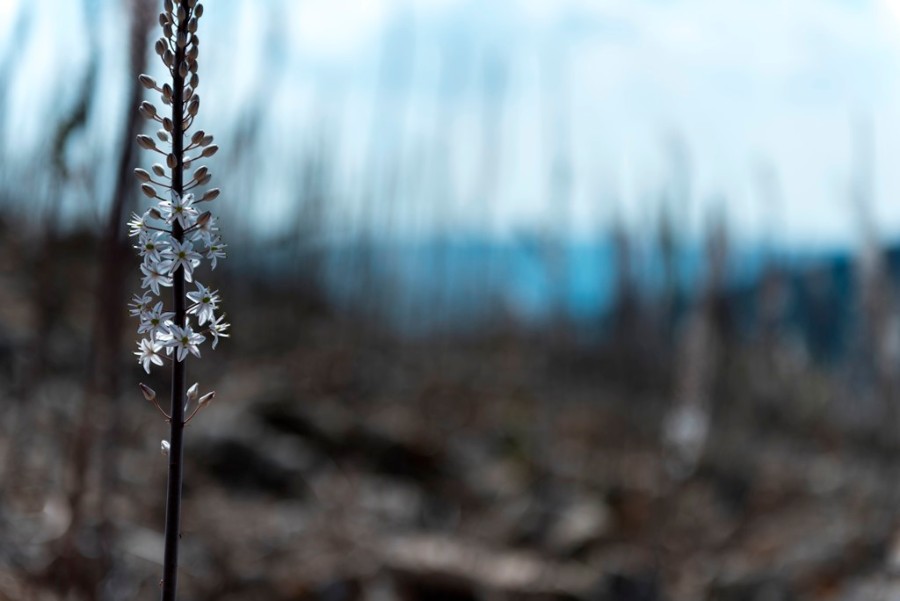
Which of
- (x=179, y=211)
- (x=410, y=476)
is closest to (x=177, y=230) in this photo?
(x=179, y=211)

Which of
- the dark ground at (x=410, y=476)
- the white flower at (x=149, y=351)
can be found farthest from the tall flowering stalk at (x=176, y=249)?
the dark ground at (x=410, y=476)

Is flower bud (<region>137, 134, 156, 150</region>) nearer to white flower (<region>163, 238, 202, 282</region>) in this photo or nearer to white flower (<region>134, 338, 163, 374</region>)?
white flower (<region>163, 238, 202, 282</region>)

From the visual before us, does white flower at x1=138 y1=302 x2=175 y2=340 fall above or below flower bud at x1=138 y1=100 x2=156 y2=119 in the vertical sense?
below

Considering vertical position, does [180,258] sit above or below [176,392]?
above

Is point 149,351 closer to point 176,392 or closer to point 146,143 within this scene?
point 176,392

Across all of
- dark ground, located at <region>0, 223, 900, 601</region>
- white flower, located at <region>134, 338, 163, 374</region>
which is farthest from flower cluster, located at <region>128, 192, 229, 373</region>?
dark ground, located at <region>0, 223, 900, 601</region>

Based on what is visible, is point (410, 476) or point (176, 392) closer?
point (176, 392)

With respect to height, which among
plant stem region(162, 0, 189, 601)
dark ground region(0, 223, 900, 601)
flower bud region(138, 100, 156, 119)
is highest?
flower bud region(138, 100, 156, 119)

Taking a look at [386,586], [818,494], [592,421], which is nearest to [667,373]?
[592,421]

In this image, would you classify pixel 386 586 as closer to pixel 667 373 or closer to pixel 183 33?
pixel 183 33
